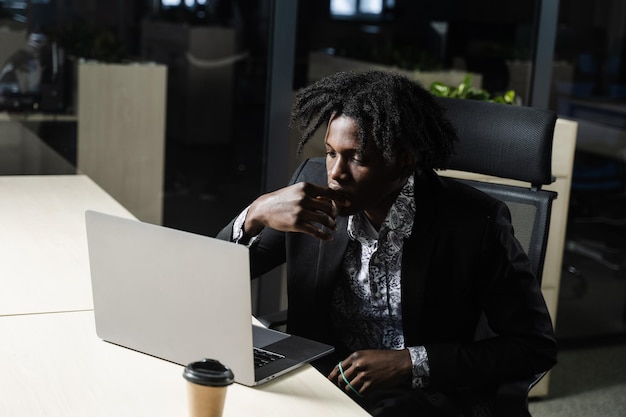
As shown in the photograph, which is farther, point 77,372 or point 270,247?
point 270,247

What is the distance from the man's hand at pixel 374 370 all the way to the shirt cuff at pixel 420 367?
12 millimetres

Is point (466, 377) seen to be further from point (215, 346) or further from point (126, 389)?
point (126, 389)

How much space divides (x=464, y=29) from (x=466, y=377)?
2.05 metres

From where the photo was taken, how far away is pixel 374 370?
178 cm

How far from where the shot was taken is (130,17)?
3137mm

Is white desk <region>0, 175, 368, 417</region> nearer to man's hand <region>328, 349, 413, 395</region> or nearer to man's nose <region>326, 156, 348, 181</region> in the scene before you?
man's hand <region>328, 349, 413, 395</region>

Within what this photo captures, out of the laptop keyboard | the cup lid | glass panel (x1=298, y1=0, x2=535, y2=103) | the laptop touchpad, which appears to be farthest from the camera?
glass panel (x1=298, y1=0, x2=535, y2=103)

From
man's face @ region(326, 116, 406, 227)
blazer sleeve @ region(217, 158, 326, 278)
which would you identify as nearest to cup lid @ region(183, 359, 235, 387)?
man's face @ region(326, 116, 406, 227)

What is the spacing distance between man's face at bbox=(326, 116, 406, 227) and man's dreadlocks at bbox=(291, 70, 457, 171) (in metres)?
0.02

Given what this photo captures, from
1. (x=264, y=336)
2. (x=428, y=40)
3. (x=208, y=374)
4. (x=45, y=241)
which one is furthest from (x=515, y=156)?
(x=428, y=40)

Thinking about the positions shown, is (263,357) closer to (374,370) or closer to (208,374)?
(374,370)

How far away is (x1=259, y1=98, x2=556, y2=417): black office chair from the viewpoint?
6.98 feet

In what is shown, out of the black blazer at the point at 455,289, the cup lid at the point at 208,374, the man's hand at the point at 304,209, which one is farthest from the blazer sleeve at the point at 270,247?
the cup lid at the point at 208,374

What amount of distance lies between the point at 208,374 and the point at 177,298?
0.27 m
